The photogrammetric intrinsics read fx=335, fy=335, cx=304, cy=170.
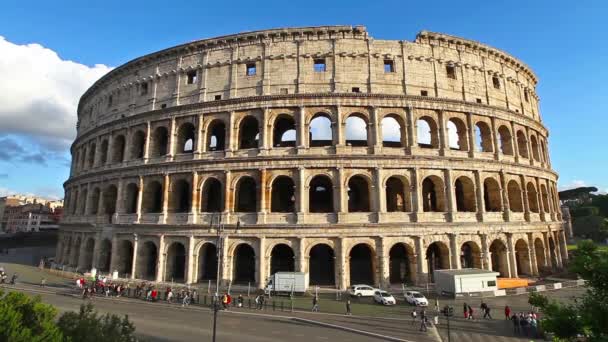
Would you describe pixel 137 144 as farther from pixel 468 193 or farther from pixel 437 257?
pixel 468 193

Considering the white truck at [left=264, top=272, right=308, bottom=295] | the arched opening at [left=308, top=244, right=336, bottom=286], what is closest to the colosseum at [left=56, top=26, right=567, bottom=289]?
the arched opening at [left=308, top=244, right=336, bottom=286]

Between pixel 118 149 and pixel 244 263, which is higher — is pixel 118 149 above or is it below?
above

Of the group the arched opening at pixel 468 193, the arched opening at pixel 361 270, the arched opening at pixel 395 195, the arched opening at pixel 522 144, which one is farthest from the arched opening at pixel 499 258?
the arched opening at pixel 361 270

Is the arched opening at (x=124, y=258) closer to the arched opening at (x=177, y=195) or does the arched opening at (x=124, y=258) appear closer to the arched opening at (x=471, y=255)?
the arched opening at (x=177, y=195)

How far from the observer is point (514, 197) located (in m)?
28.8

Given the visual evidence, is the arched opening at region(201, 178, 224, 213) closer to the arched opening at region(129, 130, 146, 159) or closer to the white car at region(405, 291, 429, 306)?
the arched opening at region(129, 130, 146, 159)

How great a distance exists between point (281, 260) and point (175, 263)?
8781 mm

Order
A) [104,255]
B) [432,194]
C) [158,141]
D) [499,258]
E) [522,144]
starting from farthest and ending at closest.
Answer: [522,144], [104,255], [158,141], [432,194], [499,258]

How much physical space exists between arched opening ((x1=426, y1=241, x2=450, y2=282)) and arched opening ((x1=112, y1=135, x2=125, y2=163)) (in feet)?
92.4

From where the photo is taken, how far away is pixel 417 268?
23.9 meters

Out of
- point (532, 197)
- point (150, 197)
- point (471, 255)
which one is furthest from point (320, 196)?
point (532, 197)

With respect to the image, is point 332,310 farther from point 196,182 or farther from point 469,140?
A: point 469,140

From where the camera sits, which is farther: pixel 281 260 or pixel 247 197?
pixel 247 197

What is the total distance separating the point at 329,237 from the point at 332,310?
5483 millimetres
